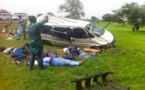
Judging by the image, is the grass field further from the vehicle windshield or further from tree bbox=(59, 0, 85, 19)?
tree bbox=(59, 0, 85, 19)

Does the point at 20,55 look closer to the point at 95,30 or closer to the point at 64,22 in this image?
the point at 64,22

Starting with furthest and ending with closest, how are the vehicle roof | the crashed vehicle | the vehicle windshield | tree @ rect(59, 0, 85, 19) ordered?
tree @ rect(59, 0, 85, 19), the vehicle roof, the vehicle windshield, the crashed vehicle

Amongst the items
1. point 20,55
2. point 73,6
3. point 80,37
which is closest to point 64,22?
point 80,37

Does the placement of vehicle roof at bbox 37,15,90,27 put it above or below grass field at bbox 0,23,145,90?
above

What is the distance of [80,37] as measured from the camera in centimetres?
1460

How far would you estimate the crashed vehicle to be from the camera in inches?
569

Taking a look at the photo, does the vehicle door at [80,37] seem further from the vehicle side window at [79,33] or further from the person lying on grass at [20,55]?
the person lying on grass at [20,55]

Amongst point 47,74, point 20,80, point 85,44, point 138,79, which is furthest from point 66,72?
point 85,44

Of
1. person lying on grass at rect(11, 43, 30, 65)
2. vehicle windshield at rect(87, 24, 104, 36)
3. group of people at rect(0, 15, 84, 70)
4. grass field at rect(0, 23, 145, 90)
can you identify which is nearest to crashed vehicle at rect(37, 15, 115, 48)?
vehicle windshield at rect(87, 24, 104, 36)

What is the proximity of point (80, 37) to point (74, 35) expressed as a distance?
34cm

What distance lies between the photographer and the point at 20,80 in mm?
8867

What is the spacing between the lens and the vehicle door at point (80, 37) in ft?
47.5

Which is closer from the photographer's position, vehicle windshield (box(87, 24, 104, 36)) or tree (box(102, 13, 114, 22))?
vehicle windshield (box(87, 24, 104, 36))

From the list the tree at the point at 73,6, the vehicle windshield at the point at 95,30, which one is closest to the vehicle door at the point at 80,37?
the vehicle windshield at the point at 95,30
